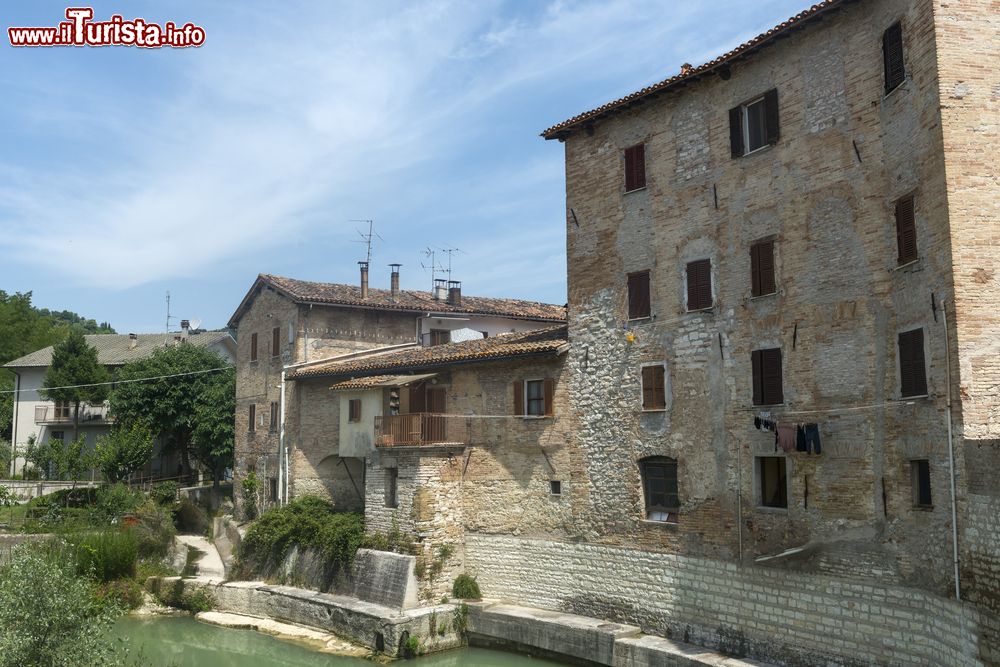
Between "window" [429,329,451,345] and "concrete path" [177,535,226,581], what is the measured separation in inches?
430

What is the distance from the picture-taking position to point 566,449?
2116 cm

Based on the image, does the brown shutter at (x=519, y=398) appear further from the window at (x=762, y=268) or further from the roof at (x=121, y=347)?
the roof at (x=121, y=347)

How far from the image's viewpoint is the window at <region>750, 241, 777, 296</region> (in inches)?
679

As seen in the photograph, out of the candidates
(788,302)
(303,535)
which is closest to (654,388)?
(788,302)

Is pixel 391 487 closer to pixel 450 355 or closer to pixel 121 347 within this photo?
pixel 450 355

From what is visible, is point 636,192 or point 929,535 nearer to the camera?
point 929,535

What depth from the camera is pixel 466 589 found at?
73.2 ft

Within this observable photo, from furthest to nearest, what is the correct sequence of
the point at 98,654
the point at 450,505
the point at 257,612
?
the point at 257,612 < the point at 450,505 < the point at 98,654

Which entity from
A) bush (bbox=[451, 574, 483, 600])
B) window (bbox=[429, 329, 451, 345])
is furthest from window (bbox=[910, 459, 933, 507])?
window (bbox=[429, 329, 451, 345])

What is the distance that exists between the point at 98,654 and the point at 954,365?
14493 mm

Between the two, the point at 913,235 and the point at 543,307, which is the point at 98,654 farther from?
the point at 543,307

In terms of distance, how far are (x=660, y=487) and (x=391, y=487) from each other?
8175 mm

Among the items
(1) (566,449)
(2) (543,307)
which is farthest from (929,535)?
(2) (543,307)

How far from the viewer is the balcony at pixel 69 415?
1806 inches
